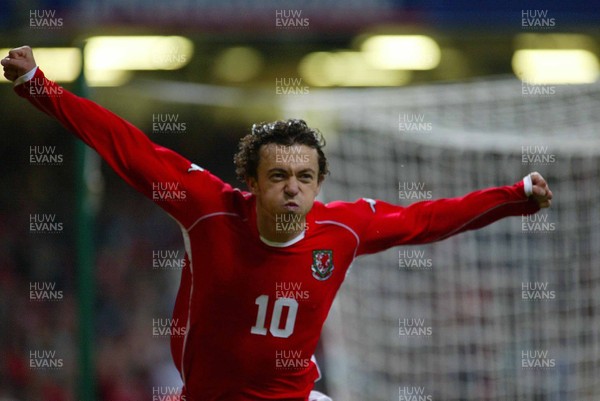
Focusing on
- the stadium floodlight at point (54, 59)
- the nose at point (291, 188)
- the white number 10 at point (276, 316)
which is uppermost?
the stadium floodlight at point (54, 59)

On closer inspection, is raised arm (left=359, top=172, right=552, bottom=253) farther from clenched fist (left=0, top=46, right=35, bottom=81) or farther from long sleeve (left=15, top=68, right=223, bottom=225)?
clenched fist (left=0, top=46, right=35, bottom=81)

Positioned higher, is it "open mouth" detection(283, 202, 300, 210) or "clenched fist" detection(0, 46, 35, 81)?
"clenched fist" detection(0, 46, 35, 81)

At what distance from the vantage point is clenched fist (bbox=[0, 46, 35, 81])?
3166 millimetres

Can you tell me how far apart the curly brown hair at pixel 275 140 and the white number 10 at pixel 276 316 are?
51cm

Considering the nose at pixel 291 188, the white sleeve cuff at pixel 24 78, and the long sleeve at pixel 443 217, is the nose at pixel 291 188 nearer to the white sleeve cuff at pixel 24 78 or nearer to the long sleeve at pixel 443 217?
the long sleeve at pixel 443 217

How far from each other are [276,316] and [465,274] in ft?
7.34

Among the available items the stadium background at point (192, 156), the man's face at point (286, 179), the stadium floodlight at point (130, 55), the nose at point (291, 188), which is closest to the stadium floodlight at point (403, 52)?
the stadium background at point (192, 156)

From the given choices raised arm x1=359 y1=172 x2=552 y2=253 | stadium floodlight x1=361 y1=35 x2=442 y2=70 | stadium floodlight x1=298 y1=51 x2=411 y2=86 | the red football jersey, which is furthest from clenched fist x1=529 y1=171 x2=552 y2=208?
stadium floodlight x1=298 y1=51 x2=411 y2=86

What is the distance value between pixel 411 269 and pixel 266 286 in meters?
2.16

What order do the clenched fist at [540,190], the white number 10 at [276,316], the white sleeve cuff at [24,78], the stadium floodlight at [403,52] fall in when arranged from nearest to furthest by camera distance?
the white sleeve cuff at [24,78]
the white number 10 at [276,316]
the clenched fist at [540,190]
the stadium floodlight at [403,52]

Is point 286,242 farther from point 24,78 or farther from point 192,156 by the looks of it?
point 192,156

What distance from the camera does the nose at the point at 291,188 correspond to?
344 cm

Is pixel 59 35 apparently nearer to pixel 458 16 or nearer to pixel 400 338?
pixel 458 16

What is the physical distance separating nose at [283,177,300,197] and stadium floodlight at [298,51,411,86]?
6.60 m
